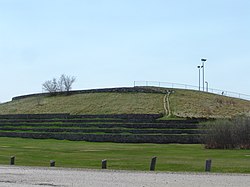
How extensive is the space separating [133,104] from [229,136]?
3591cm

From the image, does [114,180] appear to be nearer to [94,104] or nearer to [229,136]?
[229,136]

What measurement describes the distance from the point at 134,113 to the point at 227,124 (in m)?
26.4

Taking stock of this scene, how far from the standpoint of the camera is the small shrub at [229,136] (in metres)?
57.0

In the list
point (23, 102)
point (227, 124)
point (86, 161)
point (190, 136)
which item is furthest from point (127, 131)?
point (23, 102)

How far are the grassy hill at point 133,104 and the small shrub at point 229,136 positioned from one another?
2233 cm

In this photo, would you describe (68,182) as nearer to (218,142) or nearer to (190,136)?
(218,142)

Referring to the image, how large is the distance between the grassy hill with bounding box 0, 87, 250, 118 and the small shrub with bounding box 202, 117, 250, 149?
73.3 feet

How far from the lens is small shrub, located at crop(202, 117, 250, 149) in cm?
5697

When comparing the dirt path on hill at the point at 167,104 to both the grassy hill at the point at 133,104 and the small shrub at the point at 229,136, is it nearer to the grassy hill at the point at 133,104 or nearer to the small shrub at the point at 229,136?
the grassy hill at the point at 133,104

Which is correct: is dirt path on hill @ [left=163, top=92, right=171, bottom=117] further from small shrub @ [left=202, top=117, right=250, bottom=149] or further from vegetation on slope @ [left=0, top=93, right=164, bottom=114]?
small shrub @ [left=202, top=117, right=250, bottom=149]

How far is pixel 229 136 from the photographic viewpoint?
57.5 m

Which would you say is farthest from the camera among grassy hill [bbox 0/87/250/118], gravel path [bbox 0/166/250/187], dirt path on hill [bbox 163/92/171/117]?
grassy hill [bbox 0/87/250/118]

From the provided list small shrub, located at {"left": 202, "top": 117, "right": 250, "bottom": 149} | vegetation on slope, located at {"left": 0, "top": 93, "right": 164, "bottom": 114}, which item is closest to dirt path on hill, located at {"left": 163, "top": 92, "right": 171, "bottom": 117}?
vegetation on slope, located at {"left": 0, "top": 93, "right": 164, "bottom": 114}

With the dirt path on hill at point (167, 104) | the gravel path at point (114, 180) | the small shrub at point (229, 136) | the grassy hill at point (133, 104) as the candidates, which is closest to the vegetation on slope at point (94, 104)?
the grassy hill at point (133, 104)
